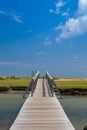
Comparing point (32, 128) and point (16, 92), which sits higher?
point (16, 92)

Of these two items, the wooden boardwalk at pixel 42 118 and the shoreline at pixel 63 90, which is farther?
the shoreline at pixel 63 90

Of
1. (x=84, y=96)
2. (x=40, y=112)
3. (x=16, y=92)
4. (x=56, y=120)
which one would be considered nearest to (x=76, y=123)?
(x=40, y=112)

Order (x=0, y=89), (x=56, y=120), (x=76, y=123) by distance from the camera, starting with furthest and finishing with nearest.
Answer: (x=0, y=89) → (x=76, y=123) → (x=56, y=120)

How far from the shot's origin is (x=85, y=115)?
26.2m

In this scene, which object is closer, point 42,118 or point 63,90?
point 42,118

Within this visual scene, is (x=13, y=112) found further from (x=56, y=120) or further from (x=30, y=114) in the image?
(x=56, y=120)

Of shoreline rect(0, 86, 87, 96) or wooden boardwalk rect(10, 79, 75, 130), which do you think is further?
shoreline rect(0, 86, 87, 96)

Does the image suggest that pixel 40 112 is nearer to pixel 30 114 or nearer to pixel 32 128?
pixel 30 114

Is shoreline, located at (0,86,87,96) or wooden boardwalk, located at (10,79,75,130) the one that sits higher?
shoreline, located at (0,86,87,96)

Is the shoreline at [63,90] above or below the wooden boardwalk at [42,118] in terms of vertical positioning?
above

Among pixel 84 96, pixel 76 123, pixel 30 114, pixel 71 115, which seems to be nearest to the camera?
pixel 30 114

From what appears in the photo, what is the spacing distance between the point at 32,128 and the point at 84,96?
26.5 meters

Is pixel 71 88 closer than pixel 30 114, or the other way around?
pixel 30 114

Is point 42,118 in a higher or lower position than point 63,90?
lower
